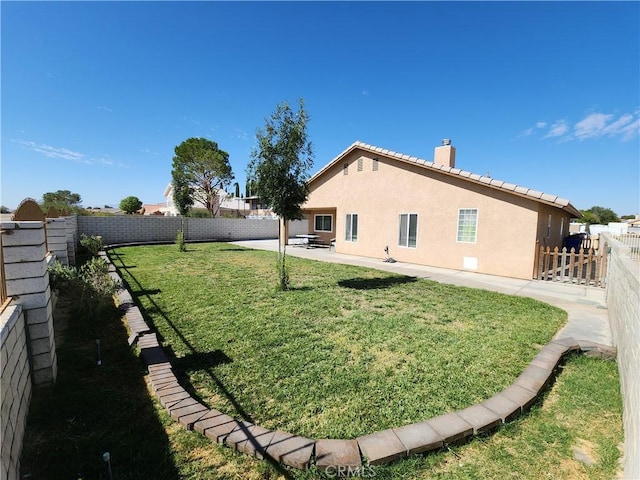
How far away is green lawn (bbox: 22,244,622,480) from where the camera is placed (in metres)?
2.34

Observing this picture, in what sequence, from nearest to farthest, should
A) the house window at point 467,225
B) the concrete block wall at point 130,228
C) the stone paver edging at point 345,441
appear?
the stone paver edging at point 345,441 → the house window at point 467,225 → the concrete block wall at point 130,228

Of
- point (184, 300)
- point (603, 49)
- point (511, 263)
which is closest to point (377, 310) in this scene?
point (184, 300)

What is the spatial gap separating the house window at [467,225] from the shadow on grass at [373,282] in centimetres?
347

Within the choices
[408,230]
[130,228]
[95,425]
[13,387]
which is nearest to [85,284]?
[13,387]

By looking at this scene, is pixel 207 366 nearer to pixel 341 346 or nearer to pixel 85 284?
pixel 341 346

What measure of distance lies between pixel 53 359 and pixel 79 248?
14.8 metres

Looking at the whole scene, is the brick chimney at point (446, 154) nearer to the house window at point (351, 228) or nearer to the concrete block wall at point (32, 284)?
the house window at point (351, 228)

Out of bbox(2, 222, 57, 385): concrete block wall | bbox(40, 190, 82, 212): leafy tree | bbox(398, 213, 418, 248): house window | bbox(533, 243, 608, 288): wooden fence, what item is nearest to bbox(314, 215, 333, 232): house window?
bbox(398, 213, 418, 248): house window

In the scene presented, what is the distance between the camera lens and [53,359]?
3398 millimetres

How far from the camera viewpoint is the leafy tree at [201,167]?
32816 mm

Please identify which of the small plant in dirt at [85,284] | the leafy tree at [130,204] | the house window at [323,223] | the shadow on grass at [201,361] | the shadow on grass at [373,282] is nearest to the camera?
the shadow on grass at [201,361]

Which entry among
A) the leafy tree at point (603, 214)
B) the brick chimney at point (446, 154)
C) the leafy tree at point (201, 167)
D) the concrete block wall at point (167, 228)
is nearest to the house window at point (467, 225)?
the brick chimney at point (446, 154)

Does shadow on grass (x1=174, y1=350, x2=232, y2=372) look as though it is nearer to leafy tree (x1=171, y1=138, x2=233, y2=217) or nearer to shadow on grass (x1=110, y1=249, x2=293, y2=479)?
shadow on grass (x1=110, y1=249, x2=293, y2=479)

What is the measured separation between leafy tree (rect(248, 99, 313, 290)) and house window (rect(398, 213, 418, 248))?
275 inches
